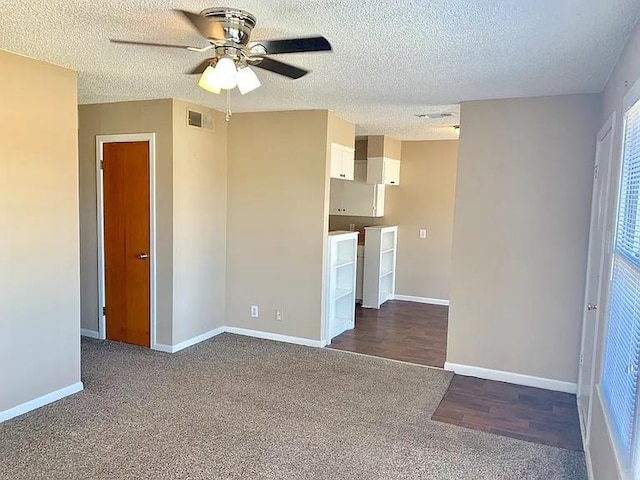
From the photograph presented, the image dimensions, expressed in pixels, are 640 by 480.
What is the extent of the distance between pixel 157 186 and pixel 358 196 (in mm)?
3292

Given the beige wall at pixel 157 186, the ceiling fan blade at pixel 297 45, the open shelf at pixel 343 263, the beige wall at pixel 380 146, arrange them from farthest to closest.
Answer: the beige wall at pixel 380 146, the open shelf at pixel 343 263, the beige wall at pixel 157 186, the ceiling fan blade at pixel 297 45

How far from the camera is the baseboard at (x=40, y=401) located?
10.7 ft

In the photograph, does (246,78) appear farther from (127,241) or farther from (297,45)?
(127,241)

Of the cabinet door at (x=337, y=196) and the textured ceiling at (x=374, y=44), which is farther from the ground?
the textured ceiling at (x=374, y=44)

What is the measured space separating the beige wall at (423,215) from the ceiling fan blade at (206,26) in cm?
532

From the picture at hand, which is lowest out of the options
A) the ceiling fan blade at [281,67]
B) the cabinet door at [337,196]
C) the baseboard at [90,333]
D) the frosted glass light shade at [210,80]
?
the baseboard at [90,333]

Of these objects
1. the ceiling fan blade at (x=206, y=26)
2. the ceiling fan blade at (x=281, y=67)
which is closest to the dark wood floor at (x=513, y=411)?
the ceiling fan blade at (x=281, y=67)

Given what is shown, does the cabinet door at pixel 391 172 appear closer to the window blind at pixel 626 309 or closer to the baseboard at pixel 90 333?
the baseboard at pixel 90 333

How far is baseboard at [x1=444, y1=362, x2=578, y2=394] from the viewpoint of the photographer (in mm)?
4023

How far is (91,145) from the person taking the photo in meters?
4.99

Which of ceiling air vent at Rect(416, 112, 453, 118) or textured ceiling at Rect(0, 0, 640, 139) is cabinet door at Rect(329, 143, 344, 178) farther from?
ceiling air vent at Rect(416, 112, 453, 118)

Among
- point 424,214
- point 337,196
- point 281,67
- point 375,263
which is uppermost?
point 281,67

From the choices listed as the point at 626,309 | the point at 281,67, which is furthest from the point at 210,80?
the point at 626,309

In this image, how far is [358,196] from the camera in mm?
7176
